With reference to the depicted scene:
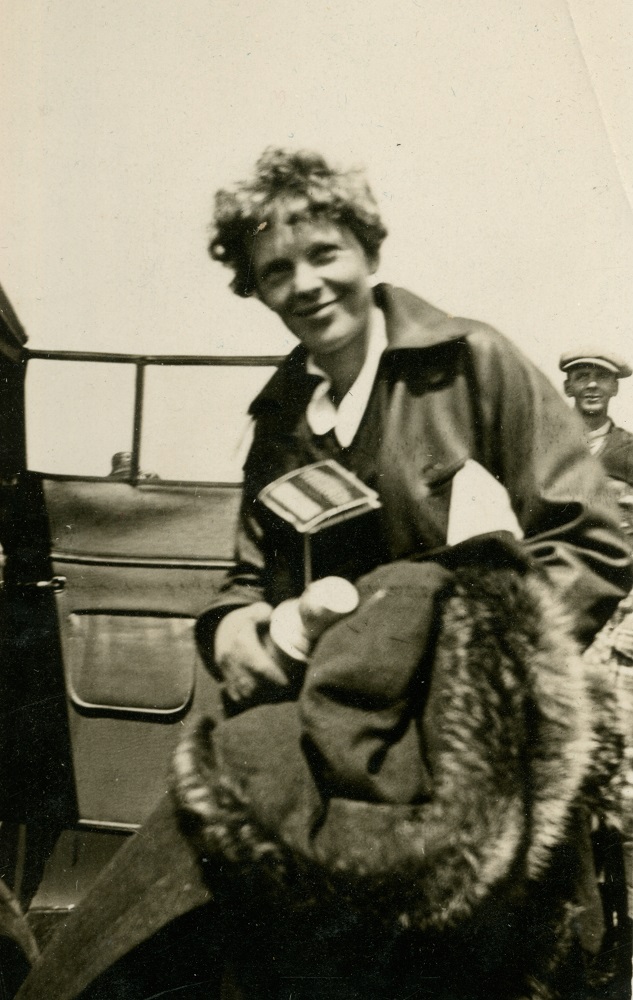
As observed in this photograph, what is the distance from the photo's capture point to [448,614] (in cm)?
249

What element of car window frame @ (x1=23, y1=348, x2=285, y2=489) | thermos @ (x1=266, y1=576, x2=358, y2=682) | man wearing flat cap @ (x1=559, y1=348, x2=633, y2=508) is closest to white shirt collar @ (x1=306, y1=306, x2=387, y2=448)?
car window frame @ (x1=23, y1=348, x2=285, y2=489)

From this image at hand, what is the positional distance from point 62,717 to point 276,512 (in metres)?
0.83

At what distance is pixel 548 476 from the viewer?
2.55 metres

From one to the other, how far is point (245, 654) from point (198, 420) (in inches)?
25.8

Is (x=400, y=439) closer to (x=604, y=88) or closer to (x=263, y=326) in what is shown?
(x=263, y=326)

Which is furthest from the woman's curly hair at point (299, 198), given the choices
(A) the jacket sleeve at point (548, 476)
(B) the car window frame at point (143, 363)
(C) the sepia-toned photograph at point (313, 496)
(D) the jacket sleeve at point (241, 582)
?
(D) the jacket sleeve at point (241, 582)

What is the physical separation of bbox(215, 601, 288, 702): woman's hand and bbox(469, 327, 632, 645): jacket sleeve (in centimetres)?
76

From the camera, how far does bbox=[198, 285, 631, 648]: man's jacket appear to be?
2.53 m

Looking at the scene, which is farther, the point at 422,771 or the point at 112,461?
the point at 112,461

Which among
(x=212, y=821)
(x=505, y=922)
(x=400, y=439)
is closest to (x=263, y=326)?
(x=400, y=439)

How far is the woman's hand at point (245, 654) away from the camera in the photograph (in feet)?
8.36

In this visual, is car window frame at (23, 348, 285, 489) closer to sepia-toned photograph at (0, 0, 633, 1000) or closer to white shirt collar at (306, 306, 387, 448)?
sepia-toned photograph at (0, 0, 633, 1000)

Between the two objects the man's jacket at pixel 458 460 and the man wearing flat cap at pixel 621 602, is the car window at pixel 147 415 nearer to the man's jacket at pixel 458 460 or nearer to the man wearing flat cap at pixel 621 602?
the man's jacket at pixel 458 460

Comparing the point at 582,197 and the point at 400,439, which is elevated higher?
the point at 582,197
